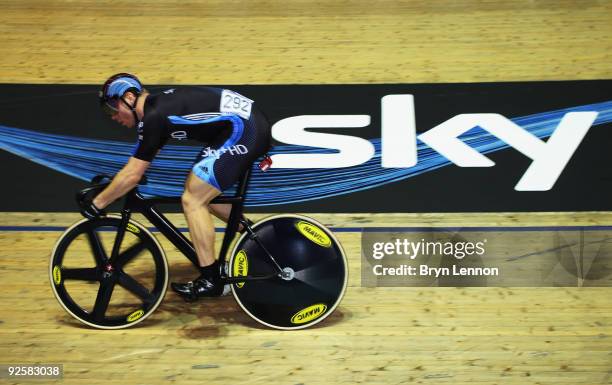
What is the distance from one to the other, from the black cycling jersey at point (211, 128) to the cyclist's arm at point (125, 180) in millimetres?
41

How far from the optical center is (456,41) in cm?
777

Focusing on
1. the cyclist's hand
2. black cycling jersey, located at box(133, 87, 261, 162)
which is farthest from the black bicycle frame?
black cycling jersey, located at box(133, 87, 261, 162)

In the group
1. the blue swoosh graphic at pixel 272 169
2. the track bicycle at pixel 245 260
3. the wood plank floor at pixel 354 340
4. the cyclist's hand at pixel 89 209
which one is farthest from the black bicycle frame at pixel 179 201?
the blue swoosh graphic at pixel 272 169

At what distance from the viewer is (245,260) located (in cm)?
474

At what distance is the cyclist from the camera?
14.8 ft

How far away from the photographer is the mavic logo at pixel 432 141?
20.7 feet

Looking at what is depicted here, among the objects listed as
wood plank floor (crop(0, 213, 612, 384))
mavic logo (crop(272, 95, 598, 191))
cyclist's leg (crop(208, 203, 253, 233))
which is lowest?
wood plank floor (crop(0, 213, 612, 384))

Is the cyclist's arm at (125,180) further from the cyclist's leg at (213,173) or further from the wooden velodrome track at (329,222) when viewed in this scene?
the wooden velodrome track at (329,222)

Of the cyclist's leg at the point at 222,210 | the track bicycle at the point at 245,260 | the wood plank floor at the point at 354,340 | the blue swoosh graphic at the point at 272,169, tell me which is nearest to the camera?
the wood plank floor at the point at 354,340

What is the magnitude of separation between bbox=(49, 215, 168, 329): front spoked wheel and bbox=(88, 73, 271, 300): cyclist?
16cm

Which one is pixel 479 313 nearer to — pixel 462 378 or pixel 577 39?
pixel 462 378

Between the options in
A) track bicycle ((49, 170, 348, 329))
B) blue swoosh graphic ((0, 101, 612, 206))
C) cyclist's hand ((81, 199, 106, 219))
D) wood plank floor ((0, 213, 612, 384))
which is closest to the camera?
wood plank floor ((0, 213, 612, 384))

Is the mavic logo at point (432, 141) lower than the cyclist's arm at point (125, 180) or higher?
higher

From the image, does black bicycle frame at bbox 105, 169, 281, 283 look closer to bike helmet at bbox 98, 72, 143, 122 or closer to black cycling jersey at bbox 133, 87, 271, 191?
black cycling jersey at bbox 133, 87, 271, 191
